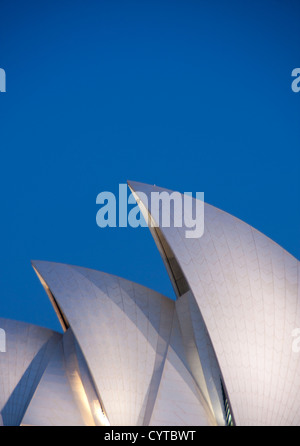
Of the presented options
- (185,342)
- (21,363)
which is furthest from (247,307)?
(21,363)

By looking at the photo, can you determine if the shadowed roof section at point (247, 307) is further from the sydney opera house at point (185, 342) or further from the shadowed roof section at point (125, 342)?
the shadowed roof section at point (125, 342)

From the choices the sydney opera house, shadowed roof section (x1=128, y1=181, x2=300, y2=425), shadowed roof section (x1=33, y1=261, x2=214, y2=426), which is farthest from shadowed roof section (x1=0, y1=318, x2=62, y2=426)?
shadowed roof section (x1=128, y1=181, x2=300, y2=425)

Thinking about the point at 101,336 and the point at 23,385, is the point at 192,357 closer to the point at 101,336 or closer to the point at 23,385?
the point at 101,336

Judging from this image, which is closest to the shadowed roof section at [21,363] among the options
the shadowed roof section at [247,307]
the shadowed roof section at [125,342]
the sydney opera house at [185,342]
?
the sydney opera house at [185,342]

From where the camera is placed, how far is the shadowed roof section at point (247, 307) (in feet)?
60.8

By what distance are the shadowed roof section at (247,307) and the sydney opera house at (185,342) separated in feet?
0.11

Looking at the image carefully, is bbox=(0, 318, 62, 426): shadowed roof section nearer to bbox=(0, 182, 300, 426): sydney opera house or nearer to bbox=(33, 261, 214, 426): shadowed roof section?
bbox=(0, 182, 300, 426): sydney opera house

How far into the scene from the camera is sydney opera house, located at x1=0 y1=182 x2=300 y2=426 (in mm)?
18797

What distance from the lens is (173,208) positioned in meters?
20.5

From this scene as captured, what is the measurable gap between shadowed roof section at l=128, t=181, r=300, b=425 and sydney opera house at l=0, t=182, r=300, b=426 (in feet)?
0.11
